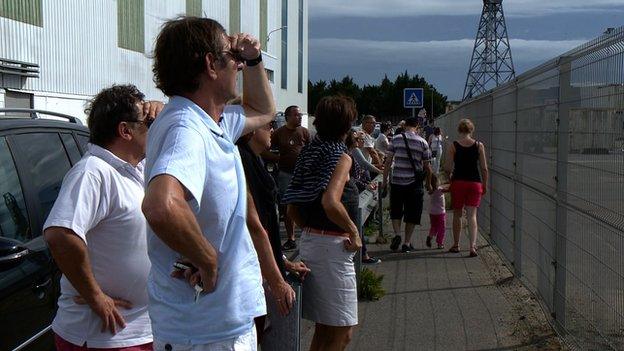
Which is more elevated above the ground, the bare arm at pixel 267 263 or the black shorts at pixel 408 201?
the bare arm at pixel 267 263

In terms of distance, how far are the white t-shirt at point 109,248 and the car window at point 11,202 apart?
27.3 inches

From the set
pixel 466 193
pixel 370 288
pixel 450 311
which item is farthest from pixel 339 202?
pixel 466 193

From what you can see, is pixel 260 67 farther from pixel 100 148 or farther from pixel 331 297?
pixel 331 297

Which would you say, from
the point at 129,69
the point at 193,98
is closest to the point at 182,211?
the point at 193,98

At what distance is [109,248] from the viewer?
306cm

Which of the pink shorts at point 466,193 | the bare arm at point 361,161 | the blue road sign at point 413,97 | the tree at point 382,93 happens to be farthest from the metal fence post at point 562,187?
the tree at point 382,93

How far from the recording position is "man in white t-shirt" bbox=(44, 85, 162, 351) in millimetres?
2906

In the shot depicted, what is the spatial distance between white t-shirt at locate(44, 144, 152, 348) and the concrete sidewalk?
3.18 metres

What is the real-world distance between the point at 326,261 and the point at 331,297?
211 millimetres

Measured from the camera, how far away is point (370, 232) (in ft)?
39.0

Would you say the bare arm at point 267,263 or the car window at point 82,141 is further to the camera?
the car window at point 82,141

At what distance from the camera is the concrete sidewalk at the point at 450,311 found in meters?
6.07

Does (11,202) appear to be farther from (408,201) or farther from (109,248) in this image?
(408,201)

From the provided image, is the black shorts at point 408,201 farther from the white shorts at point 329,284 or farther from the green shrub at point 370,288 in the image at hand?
the white shorts at point 329,284
